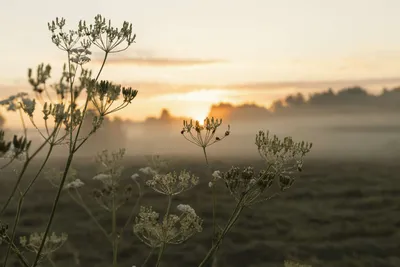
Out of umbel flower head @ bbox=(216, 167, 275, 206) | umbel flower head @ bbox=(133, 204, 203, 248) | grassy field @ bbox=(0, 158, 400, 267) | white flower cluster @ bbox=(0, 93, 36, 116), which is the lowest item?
grassy field @ bbox=(0, 158, 400, 267)

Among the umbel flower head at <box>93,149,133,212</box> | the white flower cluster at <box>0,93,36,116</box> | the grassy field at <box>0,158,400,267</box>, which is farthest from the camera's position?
the grassy field at <box>0,158,400,267</box>

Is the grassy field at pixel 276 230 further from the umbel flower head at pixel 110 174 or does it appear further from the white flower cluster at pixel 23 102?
the white flower cluster at pixel 23 102

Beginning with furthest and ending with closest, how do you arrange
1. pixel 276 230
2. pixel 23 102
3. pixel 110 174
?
1. pixel 276 230
2. pixel 110 174
3. pixel 23 102

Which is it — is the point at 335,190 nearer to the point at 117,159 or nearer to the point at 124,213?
the point at 124,213

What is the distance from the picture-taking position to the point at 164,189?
918cm

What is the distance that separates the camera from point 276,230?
2853 cm

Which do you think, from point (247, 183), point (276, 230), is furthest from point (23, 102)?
point (276, 230)

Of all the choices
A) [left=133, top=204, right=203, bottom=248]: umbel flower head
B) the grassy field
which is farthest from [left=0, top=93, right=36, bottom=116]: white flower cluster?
the grassy field

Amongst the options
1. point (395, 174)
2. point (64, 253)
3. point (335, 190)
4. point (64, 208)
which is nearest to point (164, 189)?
point (64, 253)

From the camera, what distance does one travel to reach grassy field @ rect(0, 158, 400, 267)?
74.1 feet

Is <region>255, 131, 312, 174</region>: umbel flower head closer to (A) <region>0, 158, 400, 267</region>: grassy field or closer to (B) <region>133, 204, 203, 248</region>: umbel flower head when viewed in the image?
(B) <region>133, 204, 203, 248</region>: umbel flower head

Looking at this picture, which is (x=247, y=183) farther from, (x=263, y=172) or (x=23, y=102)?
(x=23, y=102)

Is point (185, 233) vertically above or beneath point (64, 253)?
above

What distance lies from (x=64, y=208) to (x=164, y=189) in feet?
88.9
